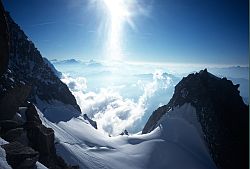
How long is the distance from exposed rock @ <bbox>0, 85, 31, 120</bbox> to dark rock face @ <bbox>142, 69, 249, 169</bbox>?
53673mm

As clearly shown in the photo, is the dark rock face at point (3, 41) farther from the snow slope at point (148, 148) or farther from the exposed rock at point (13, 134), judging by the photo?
the snow slope at point (148, 148)

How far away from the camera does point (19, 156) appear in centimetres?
1912

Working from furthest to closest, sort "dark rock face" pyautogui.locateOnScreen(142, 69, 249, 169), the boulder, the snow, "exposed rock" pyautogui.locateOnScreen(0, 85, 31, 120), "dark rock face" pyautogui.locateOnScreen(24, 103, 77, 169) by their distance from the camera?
the snow < "dark rock face" pyautogui.locateOnScreen(142, 69, 249, 169) < "exposed rock" pyautogui.locateOnScreen(0, 85, 31, 120) < the boulder < "dark rock face" pyautogui.locateOnScreen(24, 103, 77, 169)

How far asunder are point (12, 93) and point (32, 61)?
78.5 m

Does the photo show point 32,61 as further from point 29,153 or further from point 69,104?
point 29,153

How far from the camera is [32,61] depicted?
10812cm

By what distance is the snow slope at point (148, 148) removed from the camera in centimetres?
4825

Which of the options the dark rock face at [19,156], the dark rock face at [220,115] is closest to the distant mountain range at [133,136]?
the dark rock face at [220,115]

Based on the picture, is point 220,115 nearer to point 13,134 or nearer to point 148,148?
point 148,148

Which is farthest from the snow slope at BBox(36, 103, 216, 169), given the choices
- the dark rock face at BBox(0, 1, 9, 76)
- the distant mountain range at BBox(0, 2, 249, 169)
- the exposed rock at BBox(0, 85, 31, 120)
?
the dark rock face at BBox(0, 1, 9, 76)

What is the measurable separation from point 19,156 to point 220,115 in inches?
2594

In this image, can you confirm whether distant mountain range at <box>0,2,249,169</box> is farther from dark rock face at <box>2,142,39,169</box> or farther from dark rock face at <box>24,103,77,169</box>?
dark rock face at <box>2,142,39,169</box>

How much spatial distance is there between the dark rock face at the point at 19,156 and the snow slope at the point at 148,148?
2305 centimetres

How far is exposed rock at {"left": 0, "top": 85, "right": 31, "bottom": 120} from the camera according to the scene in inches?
1304
